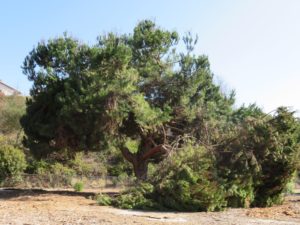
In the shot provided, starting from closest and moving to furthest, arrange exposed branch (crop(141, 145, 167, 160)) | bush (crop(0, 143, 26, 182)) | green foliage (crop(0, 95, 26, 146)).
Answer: exposed branch (crop(141, 145, 167, 160))
bush (crop(0, 143, 26, 182))
green foliage (crop(0, 95, 26, 146))

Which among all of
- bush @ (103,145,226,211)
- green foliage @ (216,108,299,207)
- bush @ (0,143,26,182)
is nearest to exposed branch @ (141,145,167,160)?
green foliage @ (216,108,299,207)

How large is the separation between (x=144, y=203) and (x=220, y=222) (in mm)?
3769

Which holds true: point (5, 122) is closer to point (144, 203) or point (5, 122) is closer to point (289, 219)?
point (144, 203)

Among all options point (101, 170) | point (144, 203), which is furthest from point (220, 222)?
point (101, 170)

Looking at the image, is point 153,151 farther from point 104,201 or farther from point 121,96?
point 104,201

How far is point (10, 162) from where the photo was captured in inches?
998

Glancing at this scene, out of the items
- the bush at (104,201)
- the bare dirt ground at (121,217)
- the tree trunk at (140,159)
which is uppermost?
the tree trunk at (140,159)

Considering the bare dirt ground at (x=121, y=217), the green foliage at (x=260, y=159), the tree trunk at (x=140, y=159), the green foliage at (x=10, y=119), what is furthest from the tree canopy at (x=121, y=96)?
the green foliage at (x=10, y=119)

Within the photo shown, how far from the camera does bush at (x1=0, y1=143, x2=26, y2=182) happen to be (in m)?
25.2

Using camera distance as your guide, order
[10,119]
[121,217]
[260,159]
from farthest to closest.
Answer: [10,119] < [260,159] < [121,217]

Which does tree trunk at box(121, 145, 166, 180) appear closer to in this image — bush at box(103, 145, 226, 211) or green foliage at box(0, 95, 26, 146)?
bush at box(103, 145, 226, 211)

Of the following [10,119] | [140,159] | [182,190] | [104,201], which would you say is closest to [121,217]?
[182,190]

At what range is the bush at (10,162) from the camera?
82.6 feet

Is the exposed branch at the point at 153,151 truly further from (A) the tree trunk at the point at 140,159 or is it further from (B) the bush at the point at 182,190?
(B) the bush at the point at 182,190
